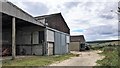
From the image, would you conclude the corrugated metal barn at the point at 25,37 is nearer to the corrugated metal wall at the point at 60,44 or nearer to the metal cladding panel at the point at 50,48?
the metal cladding panel at the point at 50,48

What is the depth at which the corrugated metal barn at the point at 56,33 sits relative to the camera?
952 inches

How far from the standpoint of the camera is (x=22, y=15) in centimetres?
1825

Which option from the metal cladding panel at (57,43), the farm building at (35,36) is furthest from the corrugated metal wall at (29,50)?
the metal cladding panel at (57,43)

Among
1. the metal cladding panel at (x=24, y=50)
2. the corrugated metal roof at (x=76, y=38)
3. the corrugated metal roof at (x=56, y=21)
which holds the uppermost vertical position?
the corrugated metal roof at (x=56, y=21)

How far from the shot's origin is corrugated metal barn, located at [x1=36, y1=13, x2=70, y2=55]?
24.2 meters

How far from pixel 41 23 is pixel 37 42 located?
113 inches

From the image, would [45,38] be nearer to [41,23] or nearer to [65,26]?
[41,23]

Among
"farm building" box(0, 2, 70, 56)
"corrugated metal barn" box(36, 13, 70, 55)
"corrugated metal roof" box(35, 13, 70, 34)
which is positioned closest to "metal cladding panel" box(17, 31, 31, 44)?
"farm building" box(0, 2, 70, 56)

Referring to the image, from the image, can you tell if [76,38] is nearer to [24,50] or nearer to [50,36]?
[50,36]

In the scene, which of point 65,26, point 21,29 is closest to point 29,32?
point 21,29

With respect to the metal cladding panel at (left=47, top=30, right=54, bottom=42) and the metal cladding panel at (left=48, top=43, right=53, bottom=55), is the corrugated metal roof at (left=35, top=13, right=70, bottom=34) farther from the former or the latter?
the metal cladding panel at (left=48, top=43, right=53, bottom=55)

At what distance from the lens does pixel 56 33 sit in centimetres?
2698

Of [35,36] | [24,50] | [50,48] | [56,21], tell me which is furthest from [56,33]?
[24,50]

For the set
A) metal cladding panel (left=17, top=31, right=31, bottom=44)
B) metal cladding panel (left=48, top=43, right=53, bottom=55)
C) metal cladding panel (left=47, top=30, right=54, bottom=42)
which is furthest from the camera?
metal cladding panel (left=17, top=31, right=31, bottom=44)
